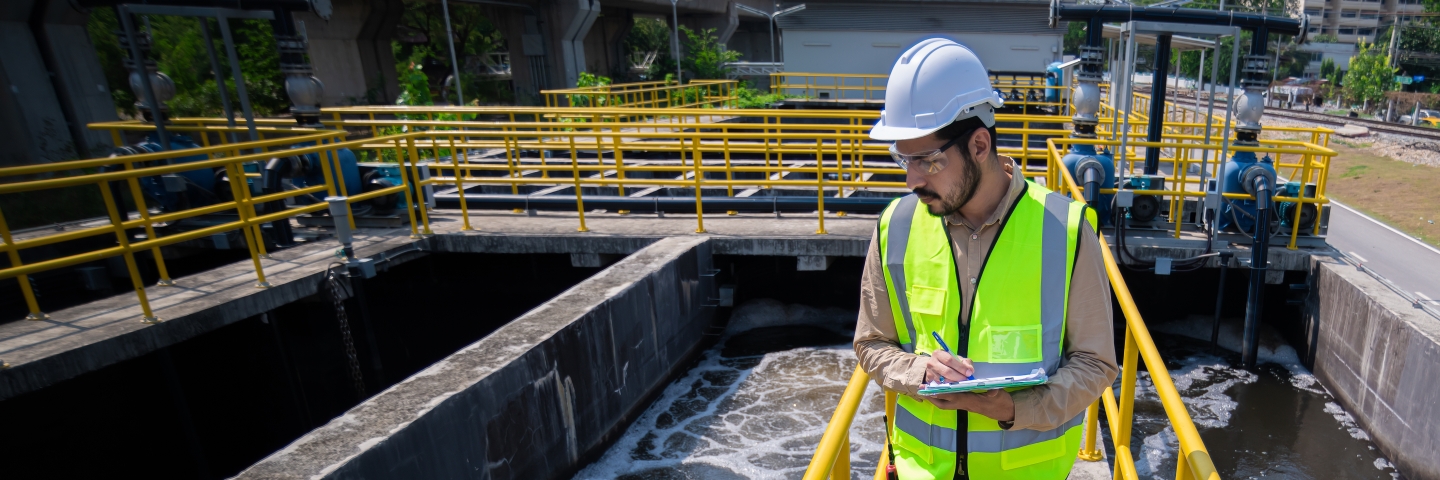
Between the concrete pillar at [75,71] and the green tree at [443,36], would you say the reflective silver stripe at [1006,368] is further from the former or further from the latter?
the green tree at [443,36]

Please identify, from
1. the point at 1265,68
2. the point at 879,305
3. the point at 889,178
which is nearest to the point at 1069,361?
the point at 879,305

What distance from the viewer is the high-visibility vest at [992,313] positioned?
1.54m

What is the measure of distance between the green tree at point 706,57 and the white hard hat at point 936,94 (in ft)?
85.6

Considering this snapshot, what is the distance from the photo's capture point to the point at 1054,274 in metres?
1.54

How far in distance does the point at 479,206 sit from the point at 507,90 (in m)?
16.6

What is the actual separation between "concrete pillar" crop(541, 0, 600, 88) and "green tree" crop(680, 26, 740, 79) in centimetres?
629

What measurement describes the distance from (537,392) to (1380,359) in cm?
582

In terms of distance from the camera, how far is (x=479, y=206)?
27.5ft

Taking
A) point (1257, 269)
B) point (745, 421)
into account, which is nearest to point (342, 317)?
point (745, 421)

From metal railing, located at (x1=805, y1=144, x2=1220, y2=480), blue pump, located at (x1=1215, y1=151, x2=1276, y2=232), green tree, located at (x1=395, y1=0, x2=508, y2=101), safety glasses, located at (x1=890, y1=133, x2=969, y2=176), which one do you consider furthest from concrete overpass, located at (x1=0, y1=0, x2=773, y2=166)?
blue pump, located at (x1=1215, y1=151, x2=1276, y2=232)

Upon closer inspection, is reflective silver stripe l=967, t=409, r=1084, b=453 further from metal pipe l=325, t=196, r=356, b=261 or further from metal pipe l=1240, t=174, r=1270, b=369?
metal pipe l=1240, t=174, r=1270, b=369

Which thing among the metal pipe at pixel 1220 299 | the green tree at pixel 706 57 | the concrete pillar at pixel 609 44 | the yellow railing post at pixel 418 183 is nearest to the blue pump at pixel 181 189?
the yellow railing post at pixel 418 183

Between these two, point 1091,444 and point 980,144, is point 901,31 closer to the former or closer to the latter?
point 1091,444

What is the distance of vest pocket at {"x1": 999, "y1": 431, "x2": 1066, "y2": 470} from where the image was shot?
1.64m
